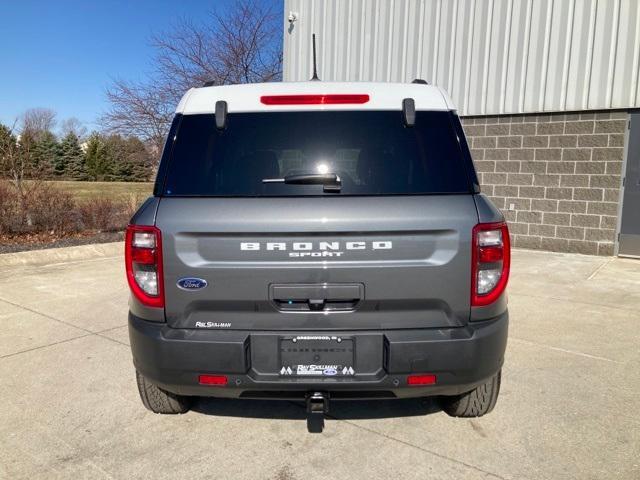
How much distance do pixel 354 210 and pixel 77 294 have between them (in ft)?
16.7

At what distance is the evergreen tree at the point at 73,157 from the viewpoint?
50906 mm

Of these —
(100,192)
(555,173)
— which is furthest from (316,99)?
(100,192)

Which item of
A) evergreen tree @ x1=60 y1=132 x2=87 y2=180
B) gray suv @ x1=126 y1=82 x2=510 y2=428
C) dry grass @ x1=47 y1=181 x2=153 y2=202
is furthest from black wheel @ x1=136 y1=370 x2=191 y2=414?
evergreen tree @ x1=60 y1=132 x2=87 y2=180

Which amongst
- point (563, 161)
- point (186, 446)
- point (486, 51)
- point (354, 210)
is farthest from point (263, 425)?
point (486, 51)

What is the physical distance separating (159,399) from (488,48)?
30.6ft

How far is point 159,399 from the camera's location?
9.57 feet

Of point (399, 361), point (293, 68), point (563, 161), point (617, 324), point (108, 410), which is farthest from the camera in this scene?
point (293, 68)

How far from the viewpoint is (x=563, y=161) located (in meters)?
9.12

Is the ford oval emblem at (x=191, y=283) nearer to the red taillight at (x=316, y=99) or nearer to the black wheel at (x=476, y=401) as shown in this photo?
the red taillight at (x=316, y=99)

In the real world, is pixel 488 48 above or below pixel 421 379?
above

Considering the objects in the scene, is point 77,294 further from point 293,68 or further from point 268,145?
point 293,68

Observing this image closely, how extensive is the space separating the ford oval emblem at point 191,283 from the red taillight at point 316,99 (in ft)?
3.32

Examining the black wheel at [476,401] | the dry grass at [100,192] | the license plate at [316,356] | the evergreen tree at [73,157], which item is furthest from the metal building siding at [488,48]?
the evergreen tree at [73,157]

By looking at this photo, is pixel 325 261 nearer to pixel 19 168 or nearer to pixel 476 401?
Answer: pixel 476 401
